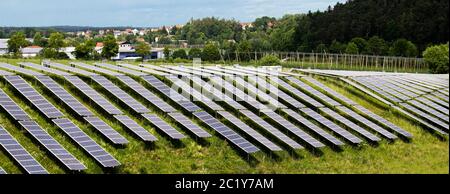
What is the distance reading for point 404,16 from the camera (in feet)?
150

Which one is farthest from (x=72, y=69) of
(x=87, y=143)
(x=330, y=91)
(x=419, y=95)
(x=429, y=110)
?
(x=419, y=95)

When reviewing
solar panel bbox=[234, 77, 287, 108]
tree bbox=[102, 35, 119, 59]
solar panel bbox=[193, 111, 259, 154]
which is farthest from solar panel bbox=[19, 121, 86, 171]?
tree bbox=[102, 35, 119, 59]

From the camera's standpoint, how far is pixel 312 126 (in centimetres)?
3475

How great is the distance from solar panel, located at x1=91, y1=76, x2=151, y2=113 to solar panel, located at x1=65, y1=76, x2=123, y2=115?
930mm

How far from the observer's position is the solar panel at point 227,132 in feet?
97.9

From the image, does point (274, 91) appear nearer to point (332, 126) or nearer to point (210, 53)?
point (332, 126)

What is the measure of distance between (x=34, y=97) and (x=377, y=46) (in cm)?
6652

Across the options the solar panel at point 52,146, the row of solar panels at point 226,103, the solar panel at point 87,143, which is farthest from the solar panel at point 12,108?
the solar panel at point 87,143

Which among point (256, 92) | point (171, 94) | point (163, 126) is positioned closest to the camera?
point (163, 126)

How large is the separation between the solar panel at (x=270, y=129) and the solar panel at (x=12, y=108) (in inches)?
488

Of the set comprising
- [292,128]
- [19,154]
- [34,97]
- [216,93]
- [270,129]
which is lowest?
[292,128]

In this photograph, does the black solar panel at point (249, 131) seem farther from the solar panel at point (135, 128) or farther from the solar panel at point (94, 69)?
the solar panel at point (94, 69)

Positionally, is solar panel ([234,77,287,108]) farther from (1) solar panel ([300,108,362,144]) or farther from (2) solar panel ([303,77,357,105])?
(2) solar panel ([303,77,357,105])

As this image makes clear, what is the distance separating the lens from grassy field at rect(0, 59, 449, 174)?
28.0m
